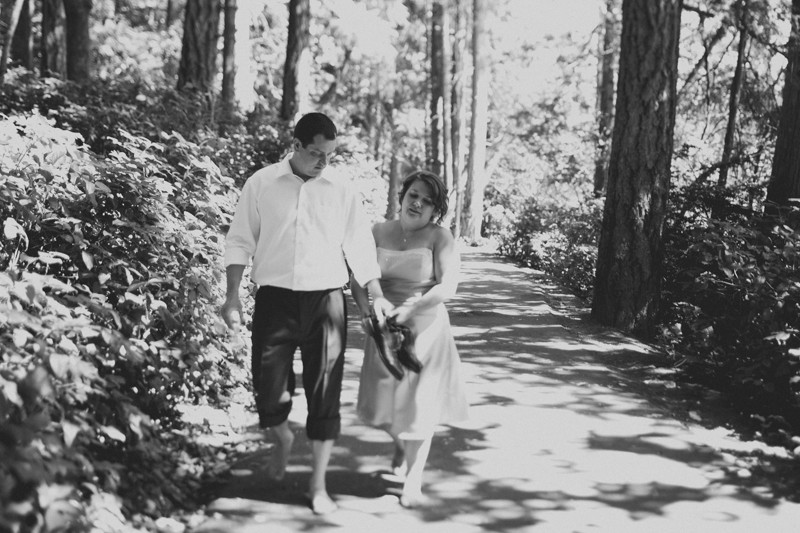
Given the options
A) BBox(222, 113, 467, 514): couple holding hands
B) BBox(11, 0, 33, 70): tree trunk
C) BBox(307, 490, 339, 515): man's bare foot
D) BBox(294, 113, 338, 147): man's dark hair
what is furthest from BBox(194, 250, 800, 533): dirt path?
BBox(11, 0, 33, 70): tree trunk

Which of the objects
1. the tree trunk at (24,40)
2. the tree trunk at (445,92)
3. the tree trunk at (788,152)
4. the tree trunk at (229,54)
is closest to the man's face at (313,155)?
the tree trunk at (788,152)

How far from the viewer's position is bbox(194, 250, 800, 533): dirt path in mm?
4961

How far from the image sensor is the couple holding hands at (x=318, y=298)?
16.3 feet

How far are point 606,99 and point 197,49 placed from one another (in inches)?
511

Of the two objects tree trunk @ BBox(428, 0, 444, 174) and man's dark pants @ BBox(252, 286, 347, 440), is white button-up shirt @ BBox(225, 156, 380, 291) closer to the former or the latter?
man's dark pants @ BBox(252, 286, 347, 440)

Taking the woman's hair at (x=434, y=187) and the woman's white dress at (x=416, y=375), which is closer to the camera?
the woman's white dress at (x=416, y=375)

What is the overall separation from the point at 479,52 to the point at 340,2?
6576 mm

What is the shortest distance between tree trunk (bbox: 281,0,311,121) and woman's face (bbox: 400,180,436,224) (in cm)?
1402

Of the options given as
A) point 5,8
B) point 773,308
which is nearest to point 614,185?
point 773,308

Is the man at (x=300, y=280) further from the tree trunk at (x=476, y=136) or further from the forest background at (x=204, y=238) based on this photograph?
the tree trunk at (x=476, y=136)

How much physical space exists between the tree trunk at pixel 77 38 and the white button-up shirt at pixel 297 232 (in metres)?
14.7

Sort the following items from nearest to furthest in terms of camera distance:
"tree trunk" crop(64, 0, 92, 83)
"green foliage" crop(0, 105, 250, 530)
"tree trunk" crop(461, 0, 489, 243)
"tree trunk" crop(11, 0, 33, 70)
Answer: "green foliage" crop(0, 105, 250, 530)
"tree trunk" crop(64, 0, 92, 83)
"tree trunk" crop(11, 0, 33, 70)
"tree trunk" crop(461, 0, 489, 243)

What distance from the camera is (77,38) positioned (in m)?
18.5

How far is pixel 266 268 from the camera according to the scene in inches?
197
